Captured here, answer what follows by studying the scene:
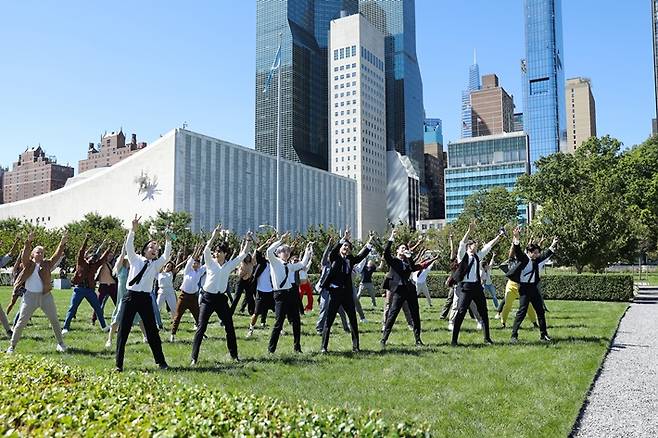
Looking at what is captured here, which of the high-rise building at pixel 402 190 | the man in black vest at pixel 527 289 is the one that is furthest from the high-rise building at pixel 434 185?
the man in black vest at pixel 527 289

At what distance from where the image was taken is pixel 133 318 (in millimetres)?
8312

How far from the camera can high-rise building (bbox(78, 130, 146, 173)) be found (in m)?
Answer: 153

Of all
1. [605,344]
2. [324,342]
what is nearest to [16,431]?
[324,342]

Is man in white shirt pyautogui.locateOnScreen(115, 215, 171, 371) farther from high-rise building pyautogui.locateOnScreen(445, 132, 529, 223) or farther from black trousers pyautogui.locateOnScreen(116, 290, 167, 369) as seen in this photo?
high-rise building pyautogui.locateOnScreen(445, 132, 529, 223)

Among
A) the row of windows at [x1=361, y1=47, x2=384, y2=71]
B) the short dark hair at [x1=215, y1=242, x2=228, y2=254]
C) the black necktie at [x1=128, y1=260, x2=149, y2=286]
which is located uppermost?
the row of windows at [x1=361, y1=47, x2=384, y2=71]

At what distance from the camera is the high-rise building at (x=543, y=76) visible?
175750mm

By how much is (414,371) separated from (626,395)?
9.02ft

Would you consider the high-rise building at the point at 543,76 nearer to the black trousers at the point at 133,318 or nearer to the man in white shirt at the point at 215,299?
the man in white shirt at the point at 215,299

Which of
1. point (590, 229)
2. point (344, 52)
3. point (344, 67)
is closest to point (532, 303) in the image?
point (590, 229)

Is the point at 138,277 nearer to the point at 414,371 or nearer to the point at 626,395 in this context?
the point at 414,371

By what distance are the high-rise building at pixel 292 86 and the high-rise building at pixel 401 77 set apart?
2185 centimetres

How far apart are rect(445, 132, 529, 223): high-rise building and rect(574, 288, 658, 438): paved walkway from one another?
12991cm

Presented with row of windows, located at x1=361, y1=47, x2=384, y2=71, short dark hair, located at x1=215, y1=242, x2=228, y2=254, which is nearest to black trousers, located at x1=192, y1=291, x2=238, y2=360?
short dark hair, located at x1=215, y1=242, x2=228, y2=254

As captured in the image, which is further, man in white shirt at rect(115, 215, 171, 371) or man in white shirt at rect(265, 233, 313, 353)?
man in white shirt at rect(265, 233, 313, 353)
